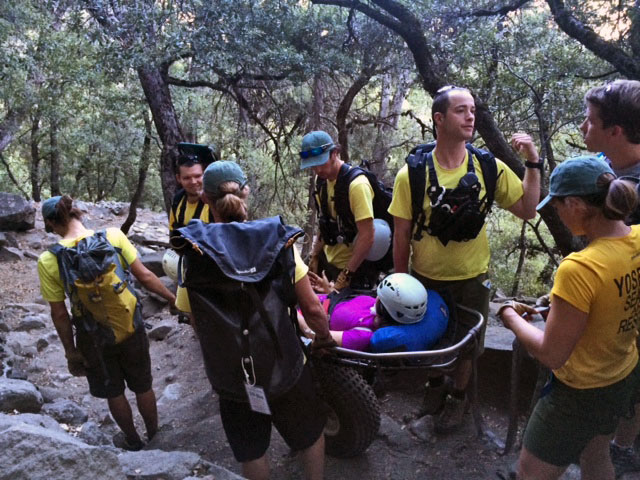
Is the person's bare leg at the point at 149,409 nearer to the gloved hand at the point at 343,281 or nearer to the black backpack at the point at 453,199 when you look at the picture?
the gloved hand at the point at 343,281

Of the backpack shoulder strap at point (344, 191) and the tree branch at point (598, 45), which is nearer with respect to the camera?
the backpack shoulder strap at point (344, 191)

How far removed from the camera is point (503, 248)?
11828 mm

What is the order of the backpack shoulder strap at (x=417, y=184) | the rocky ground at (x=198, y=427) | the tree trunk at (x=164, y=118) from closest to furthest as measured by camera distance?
1. the rocky ground at (x=198, y=427)
2. the backpack shoulder strap at (x=417, y=184)
3. the tree trunk at (x=164, y=118)

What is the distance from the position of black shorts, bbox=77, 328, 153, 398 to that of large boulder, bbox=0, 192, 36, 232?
9.52 meters

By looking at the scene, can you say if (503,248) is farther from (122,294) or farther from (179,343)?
(122,294)

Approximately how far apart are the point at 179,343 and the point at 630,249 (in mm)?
5782

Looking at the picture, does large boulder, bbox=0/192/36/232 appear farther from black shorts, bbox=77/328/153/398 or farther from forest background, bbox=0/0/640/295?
black shorts, bbox=77/328/153/398

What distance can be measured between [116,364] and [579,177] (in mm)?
3369

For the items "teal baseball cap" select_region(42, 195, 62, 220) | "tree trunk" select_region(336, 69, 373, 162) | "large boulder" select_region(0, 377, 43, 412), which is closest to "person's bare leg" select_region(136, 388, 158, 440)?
"large boulder" select_region(0, 377, 43, 412)

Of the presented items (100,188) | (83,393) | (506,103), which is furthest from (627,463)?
(100,188)

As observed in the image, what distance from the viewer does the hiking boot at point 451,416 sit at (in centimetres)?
383

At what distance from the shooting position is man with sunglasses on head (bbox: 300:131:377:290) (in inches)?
151

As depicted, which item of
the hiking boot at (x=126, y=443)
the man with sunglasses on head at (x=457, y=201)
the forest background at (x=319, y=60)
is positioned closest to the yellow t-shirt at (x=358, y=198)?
the man with sunglasses on head at (x=457, y=201)

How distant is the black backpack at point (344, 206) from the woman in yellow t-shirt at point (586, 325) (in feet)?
6.04
